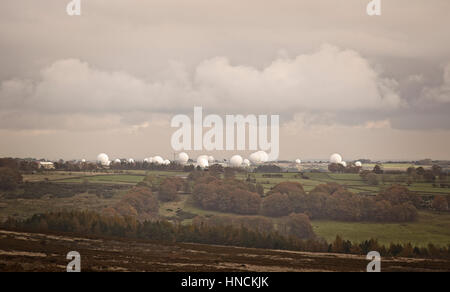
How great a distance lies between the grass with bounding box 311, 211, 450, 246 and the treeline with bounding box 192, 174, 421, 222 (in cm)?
326

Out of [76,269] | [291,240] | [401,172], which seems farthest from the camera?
[401,172]

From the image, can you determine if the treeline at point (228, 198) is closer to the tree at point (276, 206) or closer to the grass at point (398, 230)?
the tree at point (276, 206)

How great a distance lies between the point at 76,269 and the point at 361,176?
424 feet

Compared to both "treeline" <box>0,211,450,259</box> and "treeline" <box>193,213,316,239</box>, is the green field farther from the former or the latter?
"treeline" <box>0,211,450,259</box>

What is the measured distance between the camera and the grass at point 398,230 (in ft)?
290

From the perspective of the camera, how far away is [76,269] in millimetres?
33031

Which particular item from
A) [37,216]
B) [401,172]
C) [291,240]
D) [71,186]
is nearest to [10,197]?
[71,186]

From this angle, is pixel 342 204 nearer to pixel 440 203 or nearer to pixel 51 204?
pixel 440 203

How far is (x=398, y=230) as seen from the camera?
9612cm

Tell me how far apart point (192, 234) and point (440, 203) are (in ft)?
221

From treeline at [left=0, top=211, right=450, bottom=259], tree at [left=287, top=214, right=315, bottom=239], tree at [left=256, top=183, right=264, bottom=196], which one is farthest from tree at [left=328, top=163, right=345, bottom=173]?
treeline at [left=0, top=211, right=450, bottom=259]

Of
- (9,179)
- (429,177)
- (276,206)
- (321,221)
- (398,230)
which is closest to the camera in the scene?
(398,230)

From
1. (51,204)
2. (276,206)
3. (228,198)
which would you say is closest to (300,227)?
(276,206)
